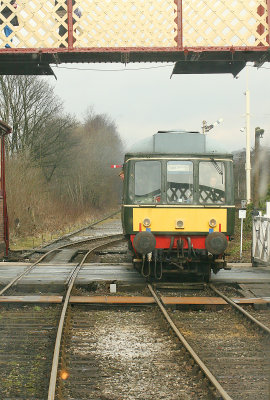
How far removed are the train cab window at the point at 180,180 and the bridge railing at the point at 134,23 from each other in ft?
8.06

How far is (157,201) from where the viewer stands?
1124 centimetres

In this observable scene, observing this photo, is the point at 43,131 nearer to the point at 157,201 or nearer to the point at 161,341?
the point at 157,201

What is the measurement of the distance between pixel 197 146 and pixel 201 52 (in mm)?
2107

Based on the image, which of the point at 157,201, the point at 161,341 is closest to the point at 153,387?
the point at 161,341

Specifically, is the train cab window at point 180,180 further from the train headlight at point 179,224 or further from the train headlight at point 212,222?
the train headlight at point 212,222

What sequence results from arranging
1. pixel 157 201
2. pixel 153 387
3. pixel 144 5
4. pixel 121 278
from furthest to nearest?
pixel 121 278 < pixel 157 201 < pixel 144 5 < pixel 153 387

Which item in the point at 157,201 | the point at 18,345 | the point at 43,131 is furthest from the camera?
the point at 43,131

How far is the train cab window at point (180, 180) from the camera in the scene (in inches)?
444

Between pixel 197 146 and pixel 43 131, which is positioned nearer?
pixel 197 146

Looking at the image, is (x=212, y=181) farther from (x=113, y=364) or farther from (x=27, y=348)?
(x=113, y=364)

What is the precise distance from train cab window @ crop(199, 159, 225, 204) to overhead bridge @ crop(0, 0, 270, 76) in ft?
7.52

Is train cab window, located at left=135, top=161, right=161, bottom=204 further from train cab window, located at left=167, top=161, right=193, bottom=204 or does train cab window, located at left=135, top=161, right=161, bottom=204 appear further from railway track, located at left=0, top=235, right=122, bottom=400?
railway track, located at left=0, top=235, right=122, bottom=400

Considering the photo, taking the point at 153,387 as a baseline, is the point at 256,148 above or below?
above

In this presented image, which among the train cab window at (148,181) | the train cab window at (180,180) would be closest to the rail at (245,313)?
the train cab window at (180,180)
